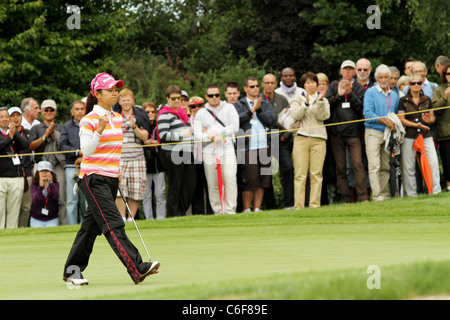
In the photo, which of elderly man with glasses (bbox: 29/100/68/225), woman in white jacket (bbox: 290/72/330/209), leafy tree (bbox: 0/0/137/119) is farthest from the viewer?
leafy tree (bbox: 0/0/137/119)

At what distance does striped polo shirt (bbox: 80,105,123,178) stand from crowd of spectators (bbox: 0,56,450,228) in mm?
7430

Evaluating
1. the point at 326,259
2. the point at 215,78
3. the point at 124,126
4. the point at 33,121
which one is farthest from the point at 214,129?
the point at 215,78

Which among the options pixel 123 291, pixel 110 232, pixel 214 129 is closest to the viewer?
pixel 123 291

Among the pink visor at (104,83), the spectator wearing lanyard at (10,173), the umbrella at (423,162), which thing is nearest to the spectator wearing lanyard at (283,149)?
the umbrella at (423,162)

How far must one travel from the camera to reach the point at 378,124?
15.7m

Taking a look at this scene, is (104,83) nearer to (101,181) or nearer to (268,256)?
(101,181)

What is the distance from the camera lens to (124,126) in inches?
619

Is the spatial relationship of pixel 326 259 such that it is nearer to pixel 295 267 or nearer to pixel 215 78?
pixel 295 267

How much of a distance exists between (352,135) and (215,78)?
54.6ft

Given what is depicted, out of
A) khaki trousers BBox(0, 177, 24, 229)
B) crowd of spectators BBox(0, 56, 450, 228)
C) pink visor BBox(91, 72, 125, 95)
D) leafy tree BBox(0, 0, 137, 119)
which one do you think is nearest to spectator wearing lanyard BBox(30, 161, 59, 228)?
crowd of spectators BBox(0, 56, 450, 228)

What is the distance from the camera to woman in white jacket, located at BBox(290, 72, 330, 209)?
15469 mm

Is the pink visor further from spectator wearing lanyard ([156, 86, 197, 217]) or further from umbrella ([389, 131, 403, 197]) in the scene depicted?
umbrella ([389, 131, 403, 197])

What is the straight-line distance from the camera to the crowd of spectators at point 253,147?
1565 cm

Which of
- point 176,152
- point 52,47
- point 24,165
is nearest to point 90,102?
point 176,152
